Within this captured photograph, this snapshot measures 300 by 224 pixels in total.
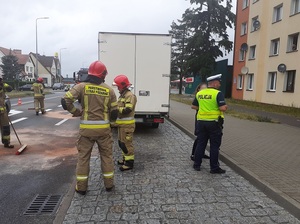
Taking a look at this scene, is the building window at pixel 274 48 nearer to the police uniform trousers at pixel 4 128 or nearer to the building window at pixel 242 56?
the building window at pixel 242 56

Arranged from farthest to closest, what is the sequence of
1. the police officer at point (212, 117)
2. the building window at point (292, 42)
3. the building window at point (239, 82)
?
the building window at point (239, 82) → the building window at point (292, 42) → the police officer at point (212, 117)

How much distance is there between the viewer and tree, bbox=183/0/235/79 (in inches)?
1273

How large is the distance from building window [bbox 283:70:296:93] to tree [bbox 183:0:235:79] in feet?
41.1

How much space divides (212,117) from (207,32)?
30085 millimetres

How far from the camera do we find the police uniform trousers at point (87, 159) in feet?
13.7

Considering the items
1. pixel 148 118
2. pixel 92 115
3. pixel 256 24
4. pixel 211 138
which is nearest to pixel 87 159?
pixel 92 115

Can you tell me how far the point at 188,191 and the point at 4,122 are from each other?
5.08 meters

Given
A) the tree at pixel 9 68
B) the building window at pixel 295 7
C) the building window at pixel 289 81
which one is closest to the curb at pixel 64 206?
the building window at pixel 289 81

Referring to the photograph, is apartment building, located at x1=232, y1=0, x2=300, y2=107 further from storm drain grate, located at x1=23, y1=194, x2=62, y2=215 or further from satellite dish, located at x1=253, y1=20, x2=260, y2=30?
storm drain grate, located at x1=23, y1=194, x2=62, y2=215

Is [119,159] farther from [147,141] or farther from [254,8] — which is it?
[254,8]

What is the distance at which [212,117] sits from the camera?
5.16m

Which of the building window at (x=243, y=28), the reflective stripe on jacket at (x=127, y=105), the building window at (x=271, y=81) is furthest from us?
the building window at (x=243, y=28)

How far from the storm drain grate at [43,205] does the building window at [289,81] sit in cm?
1914

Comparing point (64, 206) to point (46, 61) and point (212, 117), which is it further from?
point (46, 61)
